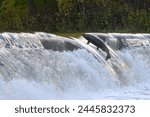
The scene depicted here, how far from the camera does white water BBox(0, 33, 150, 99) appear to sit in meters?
11.4

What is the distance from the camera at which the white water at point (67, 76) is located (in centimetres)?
1136

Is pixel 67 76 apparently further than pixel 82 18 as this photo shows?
No

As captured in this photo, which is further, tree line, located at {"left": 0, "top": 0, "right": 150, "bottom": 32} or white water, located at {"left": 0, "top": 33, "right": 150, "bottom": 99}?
tree line, located at {"left": 0, "top": 0, "right": 150, "bottom": 32}

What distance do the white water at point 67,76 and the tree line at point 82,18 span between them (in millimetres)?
10055

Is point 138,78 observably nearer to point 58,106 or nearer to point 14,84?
point 14,84

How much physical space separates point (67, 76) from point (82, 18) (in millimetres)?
13597

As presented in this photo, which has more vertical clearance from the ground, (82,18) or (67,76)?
(67,76)

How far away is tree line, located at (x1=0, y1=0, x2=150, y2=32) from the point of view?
84.0 ft

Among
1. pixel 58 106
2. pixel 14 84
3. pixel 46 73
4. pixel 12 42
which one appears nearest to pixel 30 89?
pixel 14 84

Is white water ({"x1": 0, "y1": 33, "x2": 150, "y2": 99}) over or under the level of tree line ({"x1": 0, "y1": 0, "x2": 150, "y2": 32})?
over

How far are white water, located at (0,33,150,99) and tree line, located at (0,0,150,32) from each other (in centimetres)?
1006

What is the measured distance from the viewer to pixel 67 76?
12.7 m

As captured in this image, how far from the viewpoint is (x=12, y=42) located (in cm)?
1347

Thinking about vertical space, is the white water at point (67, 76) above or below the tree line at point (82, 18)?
above
